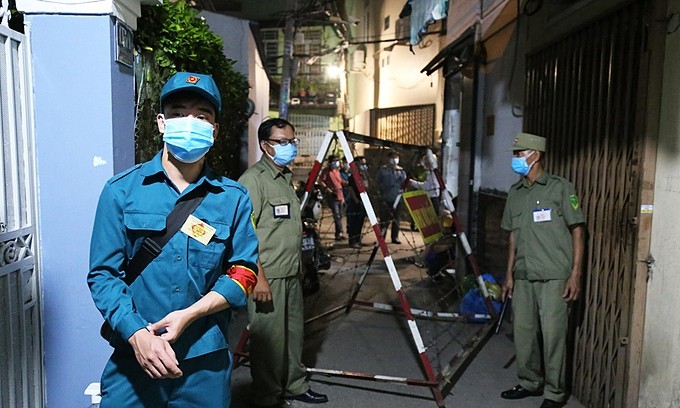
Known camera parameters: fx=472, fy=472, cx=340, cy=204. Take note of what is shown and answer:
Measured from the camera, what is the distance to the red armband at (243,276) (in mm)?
1803

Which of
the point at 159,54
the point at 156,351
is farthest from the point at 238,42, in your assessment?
the point at 156,351

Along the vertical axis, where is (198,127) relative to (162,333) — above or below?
above

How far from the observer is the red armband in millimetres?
1803

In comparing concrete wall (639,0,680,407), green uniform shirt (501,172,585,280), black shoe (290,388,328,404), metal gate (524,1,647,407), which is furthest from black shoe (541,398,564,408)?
black shoe (290,388,328,404)

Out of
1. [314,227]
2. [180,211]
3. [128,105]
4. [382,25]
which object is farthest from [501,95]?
[382,25]

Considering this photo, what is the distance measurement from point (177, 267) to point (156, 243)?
0.38 feet

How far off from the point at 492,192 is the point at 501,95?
1.16 m

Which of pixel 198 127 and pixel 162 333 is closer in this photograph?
pixel 162 333

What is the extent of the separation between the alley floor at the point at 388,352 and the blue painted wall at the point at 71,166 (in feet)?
4.54

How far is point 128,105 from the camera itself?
2717 mm

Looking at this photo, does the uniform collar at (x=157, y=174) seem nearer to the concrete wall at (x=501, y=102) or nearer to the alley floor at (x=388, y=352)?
the alley floor at (x=388, y=352)

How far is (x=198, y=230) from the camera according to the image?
1.75 metres

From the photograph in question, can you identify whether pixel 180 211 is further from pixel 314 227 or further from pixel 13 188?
pixel 314 227

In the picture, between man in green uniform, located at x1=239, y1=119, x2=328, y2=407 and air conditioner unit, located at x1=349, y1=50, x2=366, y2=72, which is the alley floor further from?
air conditioner unit, located at x1=349, y1=50, x2=366, y2=72
